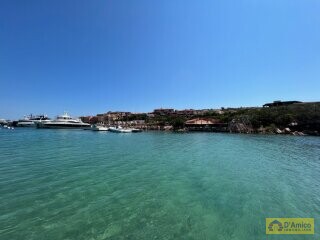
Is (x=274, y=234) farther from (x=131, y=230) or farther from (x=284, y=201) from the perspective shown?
(x=131, y=230)

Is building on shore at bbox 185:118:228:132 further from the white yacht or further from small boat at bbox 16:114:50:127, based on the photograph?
small boat at bbox 16:114:50:127

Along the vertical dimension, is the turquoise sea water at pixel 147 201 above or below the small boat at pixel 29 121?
below

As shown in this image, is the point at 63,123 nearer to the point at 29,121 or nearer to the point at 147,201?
the point at 29,121

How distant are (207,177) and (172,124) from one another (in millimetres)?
75567

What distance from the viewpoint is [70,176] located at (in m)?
12.2

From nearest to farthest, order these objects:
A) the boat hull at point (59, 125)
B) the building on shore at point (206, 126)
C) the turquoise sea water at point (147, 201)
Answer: the turquoise sea water at point (147, 201) → the building on shore at point (206, 126) → the boat hull at point (59, 125)

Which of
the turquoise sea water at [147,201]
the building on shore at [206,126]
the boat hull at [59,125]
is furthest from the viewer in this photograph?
the boat hull at [59,125]

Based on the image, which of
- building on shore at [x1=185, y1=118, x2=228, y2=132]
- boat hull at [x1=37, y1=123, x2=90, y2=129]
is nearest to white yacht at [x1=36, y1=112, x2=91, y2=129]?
boat hull at [x1=37, y1=123, x2=90, y2=129]

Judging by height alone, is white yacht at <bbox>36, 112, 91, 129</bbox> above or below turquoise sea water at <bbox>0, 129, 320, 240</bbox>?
above

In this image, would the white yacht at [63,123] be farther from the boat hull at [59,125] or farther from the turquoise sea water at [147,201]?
the turquoise sea water at [147,201]

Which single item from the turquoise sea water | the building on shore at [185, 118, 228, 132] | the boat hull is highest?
the boat hull

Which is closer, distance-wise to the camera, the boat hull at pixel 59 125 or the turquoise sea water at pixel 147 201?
the turquoise sea water at pixel 147 201

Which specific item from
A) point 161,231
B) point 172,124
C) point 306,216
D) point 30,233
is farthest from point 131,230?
point 172,124

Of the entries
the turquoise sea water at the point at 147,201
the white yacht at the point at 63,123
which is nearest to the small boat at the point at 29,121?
the white yacht at the point at 63,123
